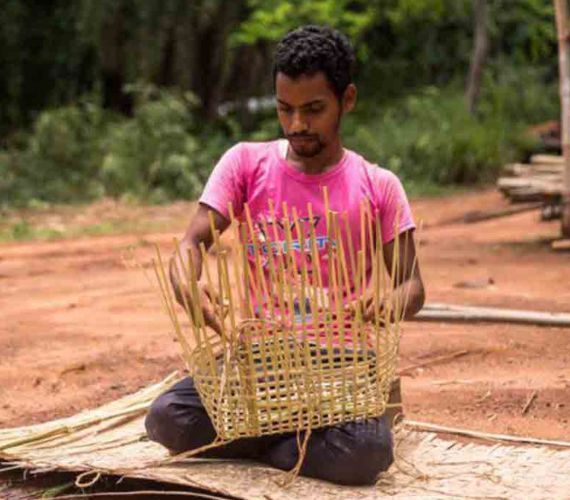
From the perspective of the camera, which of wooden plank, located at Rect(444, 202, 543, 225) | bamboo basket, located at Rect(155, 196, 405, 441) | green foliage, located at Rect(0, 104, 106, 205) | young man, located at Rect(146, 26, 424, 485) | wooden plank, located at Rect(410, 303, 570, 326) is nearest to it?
bamboo basket, located at Rect(155, 196, 405, 441)

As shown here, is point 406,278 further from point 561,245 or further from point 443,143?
point 443,143

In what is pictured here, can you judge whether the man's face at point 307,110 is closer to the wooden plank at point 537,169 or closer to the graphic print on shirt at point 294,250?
the graphic print on shirt at point 294,250

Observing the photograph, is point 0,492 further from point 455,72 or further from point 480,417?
point 455,72

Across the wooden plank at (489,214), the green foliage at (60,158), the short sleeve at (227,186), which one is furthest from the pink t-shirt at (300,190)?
the green foliage at (60,158)

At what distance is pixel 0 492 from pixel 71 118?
963 centimetres

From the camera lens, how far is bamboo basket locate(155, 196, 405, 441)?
284cm

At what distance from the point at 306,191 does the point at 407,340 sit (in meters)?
1.74

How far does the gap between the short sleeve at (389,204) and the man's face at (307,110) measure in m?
0.19

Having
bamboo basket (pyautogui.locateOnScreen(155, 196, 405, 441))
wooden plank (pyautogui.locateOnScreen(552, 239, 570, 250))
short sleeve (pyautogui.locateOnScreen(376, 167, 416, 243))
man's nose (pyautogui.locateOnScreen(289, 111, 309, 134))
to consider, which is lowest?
wooden plank (pyautogui.locateOnScreen(552, 239, 570, 250))

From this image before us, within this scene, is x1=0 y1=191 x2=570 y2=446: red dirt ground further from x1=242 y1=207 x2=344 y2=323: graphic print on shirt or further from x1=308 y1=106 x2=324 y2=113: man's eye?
x1=308 y1=106 x2=324 y2=113: man's eye

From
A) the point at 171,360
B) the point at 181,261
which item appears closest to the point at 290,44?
the point at 181,261

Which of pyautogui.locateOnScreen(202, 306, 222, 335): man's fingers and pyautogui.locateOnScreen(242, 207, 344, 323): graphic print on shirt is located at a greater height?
pyautogui.locateOnScreen(242, 207, 344, 323): graphic print on shirt

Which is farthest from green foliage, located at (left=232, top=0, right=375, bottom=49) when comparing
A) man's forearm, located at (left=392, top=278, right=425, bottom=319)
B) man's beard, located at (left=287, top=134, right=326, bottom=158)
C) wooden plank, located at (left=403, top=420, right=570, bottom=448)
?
man's forearm, located at (left=392, top=278, right=425, bottom=319)

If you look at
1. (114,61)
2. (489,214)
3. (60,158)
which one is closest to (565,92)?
(489,214)
